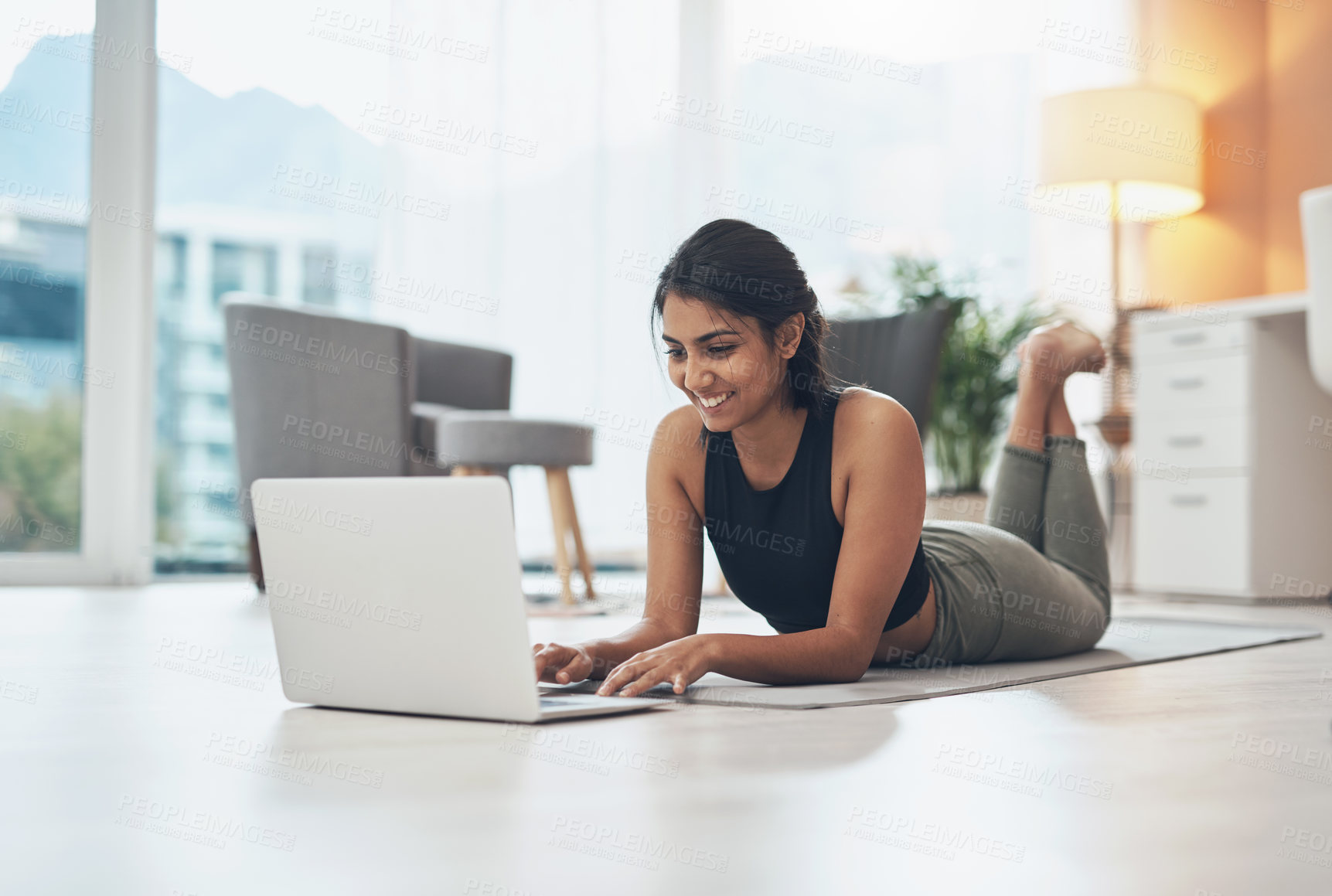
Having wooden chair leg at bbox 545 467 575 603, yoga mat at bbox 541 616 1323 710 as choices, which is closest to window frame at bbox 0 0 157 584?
wooden chair leg at bbox 545 467 575 603

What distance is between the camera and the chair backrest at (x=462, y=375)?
377 cm

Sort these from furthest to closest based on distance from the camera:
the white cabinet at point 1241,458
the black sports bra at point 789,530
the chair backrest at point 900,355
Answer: the white cabinet at point 1241,458 < the chair backrest at point 900,355 < the black sports bra at point 789,530

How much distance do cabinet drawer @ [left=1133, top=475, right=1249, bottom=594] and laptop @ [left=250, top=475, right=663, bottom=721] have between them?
2970 mm

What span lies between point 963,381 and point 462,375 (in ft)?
5.85

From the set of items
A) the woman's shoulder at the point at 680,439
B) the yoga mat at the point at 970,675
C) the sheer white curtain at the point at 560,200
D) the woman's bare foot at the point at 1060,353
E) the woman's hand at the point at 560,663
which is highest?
the sheer white curtain at the point at 560,200

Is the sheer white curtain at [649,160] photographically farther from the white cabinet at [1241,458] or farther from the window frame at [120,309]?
the white cabinet at [1241,458]

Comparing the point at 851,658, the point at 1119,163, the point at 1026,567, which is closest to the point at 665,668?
the point at 851,658

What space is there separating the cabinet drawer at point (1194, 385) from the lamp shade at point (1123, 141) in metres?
0.65

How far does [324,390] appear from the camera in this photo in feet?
10.6

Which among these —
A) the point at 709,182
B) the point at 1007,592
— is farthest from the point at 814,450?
the point at 709,182

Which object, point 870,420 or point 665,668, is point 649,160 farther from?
point 665,668

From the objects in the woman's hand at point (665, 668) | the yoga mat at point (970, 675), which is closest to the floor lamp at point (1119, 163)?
the yoga mat at point (970, 675)

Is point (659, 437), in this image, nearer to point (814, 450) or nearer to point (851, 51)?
point (814, 450)

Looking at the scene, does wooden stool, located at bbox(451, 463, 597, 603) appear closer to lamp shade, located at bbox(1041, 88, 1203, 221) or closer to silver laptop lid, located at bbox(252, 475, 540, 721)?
silver laptop lid, located at bbox(252, 475, 540, 721)
